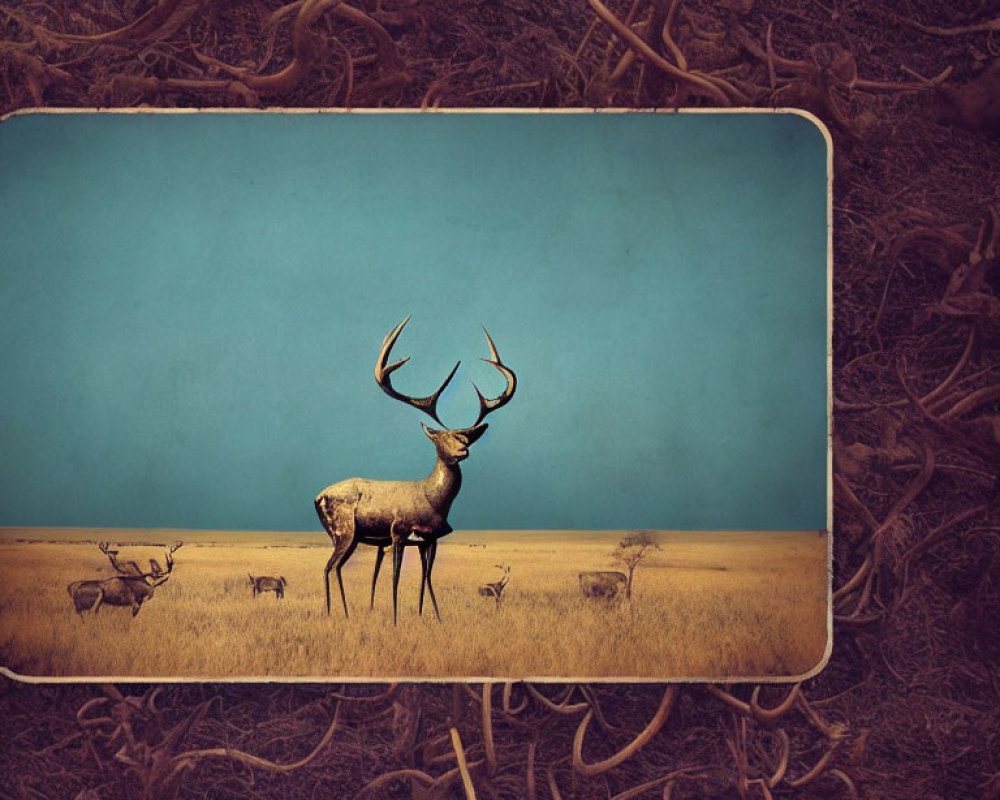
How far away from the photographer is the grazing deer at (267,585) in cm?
350

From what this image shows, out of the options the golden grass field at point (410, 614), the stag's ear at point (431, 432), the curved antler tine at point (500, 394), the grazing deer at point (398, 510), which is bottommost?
the golden grass field at point (410, 614)

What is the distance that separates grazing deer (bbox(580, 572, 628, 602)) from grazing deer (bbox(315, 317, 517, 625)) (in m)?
0.44

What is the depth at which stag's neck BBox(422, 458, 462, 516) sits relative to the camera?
11.5 feet

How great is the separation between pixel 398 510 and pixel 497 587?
37cm

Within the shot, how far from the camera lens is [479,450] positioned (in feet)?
11.7

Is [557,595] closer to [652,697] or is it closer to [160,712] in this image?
[652,697]

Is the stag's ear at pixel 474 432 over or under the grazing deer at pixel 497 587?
over

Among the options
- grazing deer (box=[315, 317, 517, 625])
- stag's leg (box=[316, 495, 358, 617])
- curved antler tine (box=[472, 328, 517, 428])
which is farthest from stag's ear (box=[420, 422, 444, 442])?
stag's leg (box=[316, 495, 358, 617])

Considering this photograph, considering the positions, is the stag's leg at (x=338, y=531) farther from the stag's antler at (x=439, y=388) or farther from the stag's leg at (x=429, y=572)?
the stag's antler at (x=439, y=388)

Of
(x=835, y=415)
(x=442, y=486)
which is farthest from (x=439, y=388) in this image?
(x=835, y=415)

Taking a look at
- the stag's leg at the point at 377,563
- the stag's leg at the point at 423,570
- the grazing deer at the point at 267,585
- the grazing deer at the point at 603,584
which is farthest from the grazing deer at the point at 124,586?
the grazing deer at the point at 603,584

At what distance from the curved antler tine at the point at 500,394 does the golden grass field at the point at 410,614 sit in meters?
0.38

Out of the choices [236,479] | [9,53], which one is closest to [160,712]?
[236,479]

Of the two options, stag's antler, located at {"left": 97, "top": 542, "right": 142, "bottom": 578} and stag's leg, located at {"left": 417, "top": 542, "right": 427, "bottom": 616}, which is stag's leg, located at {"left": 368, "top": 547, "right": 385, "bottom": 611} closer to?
stag's leg, located at {"left": 417, "top": 542, "right": 427, "bottom": 616}
